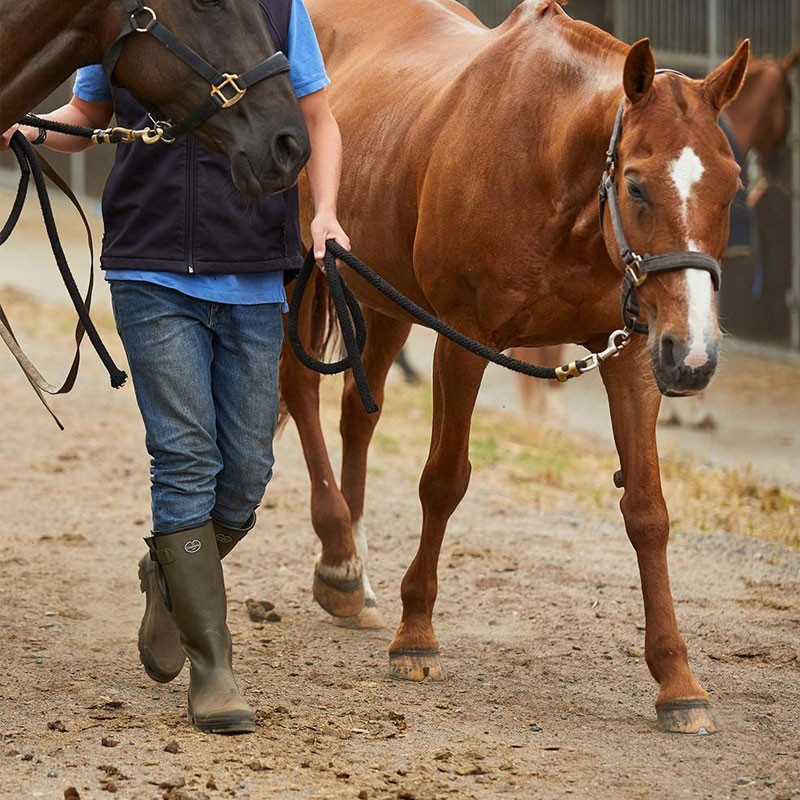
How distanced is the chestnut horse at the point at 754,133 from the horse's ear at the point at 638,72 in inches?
213

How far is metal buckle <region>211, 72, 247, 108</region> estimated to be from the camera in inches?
123

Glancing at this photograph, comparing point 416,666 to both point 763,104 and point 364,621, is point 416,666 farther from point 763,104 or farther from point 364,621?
point 763,104

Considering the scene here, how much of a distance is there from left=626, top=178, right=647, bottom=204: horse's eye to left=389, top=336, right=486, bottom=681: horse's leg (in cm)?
75

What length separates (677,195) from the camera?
325 cm

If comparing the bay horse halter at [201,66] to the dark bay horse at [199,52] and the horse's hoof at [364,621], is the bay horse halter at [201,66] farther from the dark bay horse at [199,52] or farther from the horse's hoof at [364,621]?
the horse's hoof at [364,621]

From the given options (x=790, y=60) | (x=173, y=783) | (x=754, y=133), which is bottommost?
(x=173, y=783)

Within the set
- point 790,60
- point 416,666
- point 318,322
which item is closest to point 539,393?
point 790,60

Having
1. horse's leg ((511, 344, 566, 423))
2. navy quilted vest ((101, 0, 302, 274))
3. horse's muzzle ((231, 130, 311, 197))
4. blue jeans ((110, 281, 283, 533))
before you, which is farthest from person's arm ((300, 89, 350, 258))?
horse's leg ((511, 344, 566, 423))

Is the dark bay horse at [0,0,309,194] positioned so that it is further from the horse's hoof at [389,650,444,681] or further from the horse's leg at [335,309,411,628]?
the horse's leg at [335,309,411,628]

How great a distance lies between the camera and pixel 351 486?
506cm

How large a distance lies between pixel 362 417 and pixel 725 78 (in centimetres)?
208

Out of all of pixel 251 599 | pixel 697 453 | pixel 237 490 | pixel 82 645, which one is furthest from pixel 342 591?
pixel 697 453

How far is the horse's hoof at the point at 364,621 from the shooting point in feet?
15.3

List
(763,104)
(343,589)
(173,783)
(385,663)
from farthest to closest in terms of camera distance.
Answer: (763,104) → (343,589) → (385,663) → (173,783)
